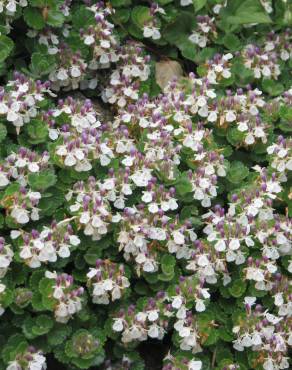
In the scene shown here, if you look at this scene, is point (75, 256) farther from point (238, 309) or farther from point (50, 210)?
point (238, 309)

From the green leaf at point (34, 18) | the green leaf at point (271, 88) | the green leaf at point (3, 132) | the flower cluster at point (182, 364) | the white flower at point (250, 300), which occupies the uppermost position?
the green leaf at point (34, 18)

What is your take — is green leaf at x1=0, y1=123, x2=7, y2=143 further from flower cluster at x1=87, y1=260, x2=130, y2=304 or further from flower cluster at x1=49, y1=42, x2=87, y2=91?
flower cluster at x1=87, y1=260, x2=130, y2=304

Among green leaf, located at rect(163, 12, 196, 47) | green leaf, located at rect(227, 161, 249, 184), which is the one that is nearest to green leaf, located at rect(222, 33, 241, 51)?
green leaf, located at rect(163, 12, 196, 47)

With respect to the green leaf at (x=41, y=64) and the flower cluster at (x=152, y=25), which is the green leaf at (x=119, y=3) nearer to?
the flower cluster at (x=152, y=25)

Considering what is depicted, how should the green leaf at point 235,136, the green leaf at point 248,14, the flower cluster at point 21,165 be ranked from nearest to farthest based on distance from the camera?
the flower cluster at point 21,165 < the green leaf at point 235,136 < the green leaf at point 248,14

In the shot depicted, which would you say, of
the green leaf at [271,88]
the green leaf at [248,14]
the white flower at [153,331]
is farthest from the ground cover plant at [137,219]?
the green leaf at [248,14]

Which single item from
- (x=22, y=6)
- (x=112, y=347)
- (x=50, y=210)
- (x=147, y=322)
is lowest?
(x=112, y=347)

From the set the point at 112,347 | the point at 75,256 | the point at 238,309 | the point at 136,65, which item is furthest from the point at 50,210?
the point at 136,65

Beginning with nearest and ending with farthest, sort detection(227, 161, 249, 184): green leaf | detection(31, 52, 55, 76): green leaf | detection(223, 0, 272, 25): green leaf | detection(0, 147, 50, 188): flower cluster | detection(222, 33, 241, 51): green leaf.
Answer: detection(0, 147, 50, 188): flower cluster
detection(227, 161, 249, 184): green leaf
detection(31, 52, 55, 76): green leaf
detection(223, 0, 272, 25): green leaf
detection(222, 33, 241, 51): green leaf
